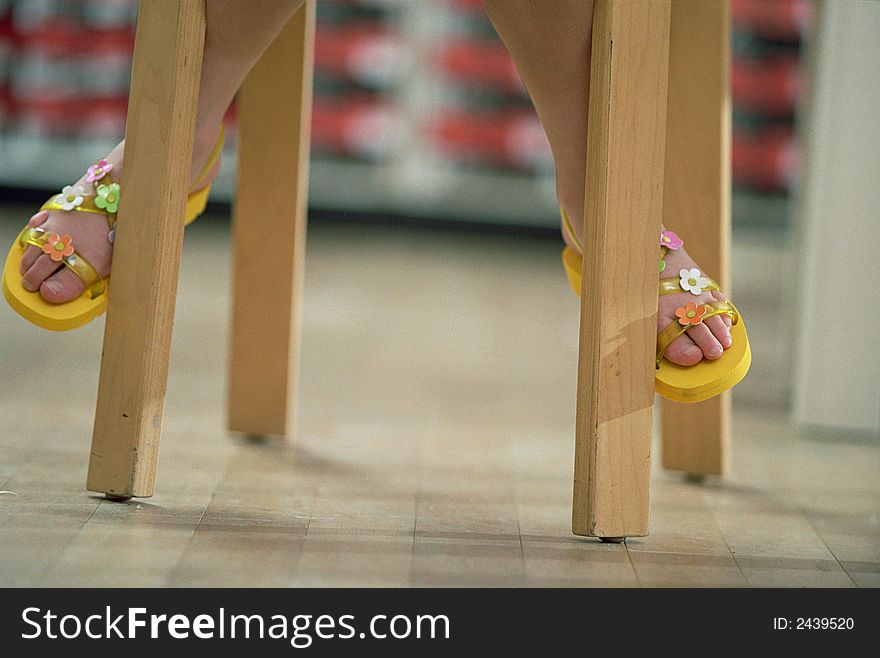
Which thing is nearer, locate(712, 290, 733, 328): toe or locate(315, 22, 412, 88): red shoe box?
locate(712, 290, 733, 328): toe

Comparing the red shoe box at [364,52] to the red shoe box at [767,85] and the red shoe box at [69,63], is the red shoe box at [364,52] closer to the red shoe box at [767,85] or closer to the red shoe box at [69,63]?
the red shoe box at [69,63]

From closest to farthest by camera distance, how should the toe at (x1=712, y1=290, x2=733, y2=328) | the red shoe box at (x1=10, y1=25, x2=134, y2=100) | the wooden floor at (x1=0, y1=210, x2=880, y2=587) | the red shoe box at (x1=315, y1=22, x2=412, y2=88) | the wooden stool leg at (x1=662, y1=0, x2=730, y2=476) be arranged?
the wooden floor at (x1=0, y1=210, x2=880, y2=587) → the toe at (x1=712, y1=290, x2=733, y2=328) → the wooden stool leg at (x1=662, y1=0, x2=730, y2=476) → the red shoe box at (x1=10, y1=25, x2=134, y2=100) → the red shoe box at (x1=315, y1=22, x2=412, y2=88)

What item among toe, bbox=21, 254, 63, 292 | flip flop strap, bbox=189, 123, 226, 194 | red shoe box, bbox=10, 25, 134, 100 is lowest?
toe, bbox=21, 254, 63, 292

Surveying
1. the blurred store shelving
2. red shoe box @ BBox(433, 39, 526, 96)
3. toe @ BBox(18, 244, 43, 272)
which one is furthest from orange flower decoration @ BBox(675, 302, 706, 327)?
red shoe box @ BBox(433, 39, 526, 96)

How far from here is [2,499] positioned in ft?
2.94

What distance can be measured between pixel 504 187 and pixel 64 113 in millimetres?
1263

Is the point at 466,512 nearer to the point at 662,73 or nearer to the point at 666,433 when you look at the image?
the point at 666,433

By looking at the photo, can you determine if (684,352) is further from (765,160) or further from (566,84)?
(765,160)

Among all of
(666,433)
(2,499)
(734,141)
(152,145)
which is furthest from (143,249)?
(734,141)

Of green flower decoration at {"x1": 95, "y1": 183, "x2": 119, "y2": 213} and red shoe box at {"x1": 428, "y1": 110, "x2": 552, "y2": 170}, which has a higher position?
red shoe box at {"x1": 428, "y1": 110, "x2": 552, "y2": 170}

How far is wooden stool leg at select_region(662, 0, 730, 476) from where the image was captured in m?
1.05

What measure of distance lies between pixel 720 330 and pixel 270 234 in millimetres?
489

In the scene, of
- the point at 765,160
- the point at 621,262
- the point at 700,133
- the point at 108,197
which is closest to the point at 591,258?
the point at 621,262

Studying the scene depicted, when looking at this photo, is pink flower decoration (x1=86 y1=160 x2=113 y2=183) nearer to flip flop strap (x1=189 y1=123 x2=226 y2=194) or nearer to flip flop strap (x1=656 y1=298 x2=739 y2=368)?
flip flop strap (x1=189 y1=123 x2=226 y2=194)
